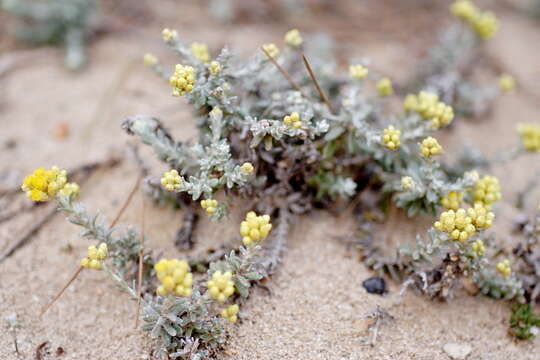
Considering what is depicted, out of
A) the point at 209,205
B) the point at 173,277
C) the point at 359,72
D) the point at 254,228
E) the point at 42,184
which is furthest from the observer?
the point at 359,72

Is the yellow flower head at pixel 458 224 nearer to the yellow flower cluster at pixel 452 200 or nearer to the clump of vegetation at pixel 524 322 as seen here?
the yellow flower cluster at pixel 452 200

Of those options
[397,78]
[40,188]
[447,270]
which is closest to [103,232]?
[40,188]

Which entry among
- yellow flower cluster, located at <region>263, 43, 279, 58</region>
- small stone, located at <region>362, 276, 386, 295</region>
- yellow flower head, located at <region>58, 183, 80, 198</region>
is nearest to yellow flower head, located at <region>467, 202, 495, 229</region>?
small stone, located at <region>362, 276, 386, 295</region>

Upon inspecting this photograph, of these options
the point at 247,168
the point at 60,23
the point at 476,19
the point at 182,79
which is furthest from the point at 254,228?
the point at 60,23

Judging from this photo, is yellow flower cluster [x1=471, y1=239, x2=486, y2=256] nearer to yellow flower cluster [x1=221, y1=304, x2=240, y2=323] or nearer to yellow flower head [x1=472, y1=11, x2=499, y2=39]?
yellow flower cluster [x1=221, y1=304, x2=240, y2=323]

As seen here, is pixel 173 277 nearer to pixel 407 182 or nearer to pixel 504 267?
pixel 407 182

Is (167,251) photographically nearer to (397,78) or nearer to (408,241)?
(408,241)
